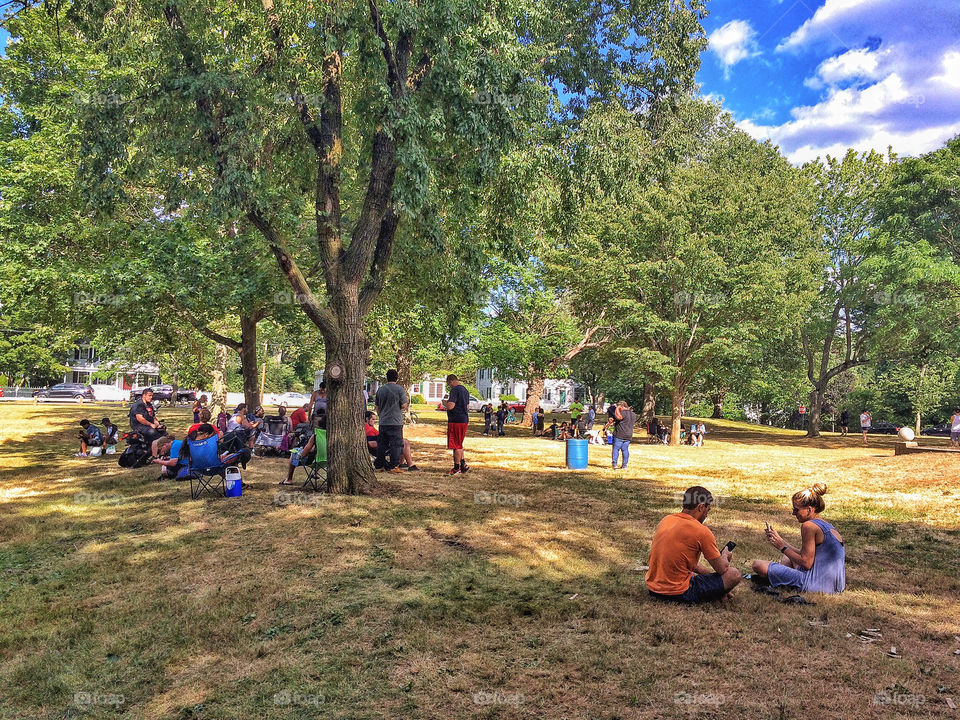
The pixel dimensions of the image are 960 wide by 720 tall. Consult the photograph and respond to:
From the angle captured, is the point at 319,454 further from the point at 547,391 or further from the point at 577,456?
the point at 547,391

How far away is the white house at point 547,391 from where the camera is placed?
76.7 m

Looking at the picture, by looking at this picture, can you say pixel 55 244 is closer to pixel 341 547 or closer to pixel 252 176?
pixel 252 176

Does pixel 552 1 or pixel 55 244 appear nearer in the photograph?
pixel 552 1

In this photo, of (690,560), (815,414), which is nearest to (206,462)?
(690,560)

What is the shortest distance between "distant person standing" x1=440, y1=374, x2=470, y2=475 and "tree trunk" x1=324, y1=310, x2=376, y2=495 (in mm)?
2531

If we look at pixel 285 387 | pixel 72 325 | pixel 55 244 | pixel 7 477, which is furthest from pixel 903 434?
pixel 285 387

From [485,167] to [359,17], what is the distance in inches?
129

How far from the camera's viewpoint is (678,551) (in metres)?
5.82

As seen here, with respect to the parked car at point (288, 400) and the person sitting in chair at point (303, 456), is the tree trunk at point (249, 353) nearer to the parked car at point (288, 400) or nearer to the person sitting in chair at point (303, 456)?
the person sitting in chair at point (303, 456)

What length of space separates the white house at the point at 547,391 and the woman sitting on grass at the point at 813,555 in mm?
67633

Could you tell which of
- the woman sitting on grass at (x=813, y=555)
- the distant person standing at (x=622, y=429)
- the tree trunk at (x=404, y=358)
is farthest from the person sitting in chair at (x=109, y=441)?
the woman sitting on grass at (x=813, y=555)

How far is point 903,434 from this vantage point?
58.1 feet

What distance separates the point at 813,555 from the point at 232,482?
29.8 ft

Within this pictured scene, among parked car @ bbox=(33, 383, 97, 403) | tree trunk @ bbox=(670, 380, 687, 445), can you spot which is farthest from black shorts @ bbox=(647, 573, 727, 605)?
parked car @ bbox=(33, 383, 97, 403)
